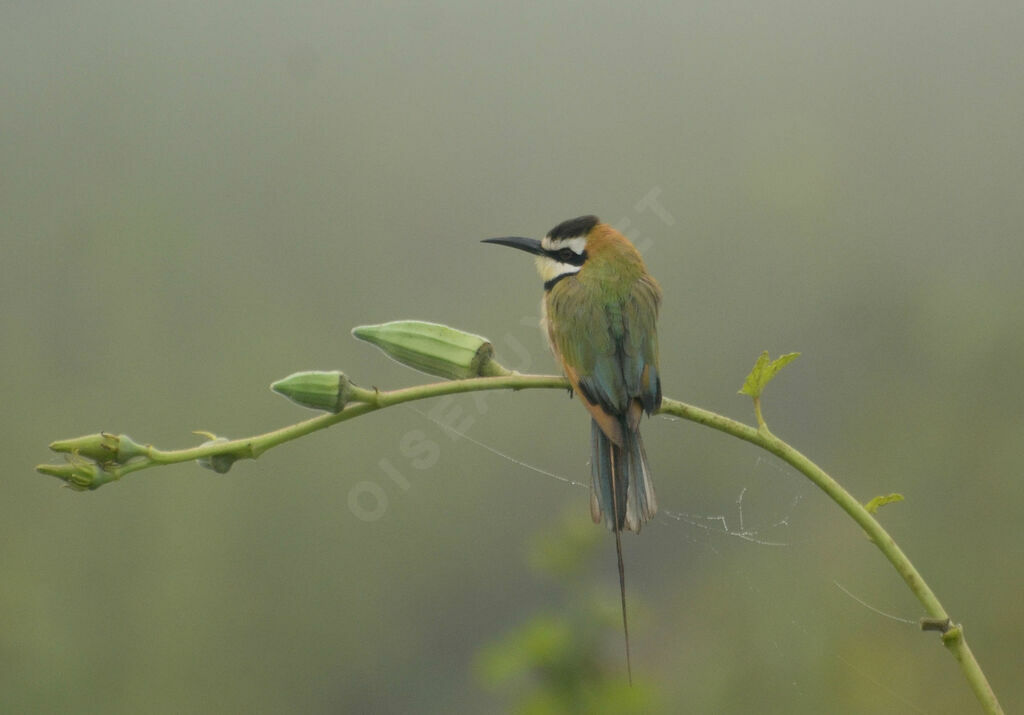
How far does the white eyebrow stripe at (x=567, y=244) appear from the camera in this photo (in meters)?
1.10

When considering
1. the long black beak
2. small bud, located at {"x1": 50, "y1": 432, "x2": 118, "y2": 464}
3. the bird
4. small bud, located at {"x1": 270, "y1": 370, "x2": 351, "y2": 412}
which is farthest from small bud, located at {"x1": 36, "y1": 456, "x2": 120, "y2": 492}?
the long black beak

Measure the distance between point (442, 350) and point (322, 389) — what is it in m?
0.11

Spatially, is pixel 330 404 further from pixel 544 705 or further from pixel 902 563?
pixel 544 705

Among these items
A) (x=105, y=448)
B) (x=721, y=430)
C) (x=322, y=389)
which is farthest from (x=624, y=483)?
(x=105, y=448)

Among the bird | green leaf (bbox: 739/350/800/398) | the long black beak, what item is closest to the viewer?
green leaf (bbox: 739/350/800/398)

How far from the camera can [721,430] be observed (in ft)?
2.25

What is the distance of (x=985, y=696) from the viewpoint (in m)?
0.60

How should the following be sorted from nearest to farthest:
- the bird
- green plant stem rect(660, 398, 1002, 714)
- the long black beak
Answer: green plant stem rect(660, 398, 1002, 714) → the bird → the long black beak

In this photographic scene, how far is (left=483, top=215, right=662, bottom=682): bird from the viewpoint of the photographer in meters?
0.83

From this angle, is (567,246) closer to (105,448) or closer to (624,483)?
(624,483)

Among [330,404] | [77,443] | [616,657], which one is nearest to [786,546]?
[616,657]

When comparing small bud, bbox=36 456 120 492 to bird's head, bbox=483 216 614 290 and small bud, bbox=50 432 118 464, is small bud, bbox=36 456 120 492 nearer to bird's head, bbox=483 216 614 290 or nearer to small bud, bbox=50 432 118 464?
small bud, bbox=50 432 118 464

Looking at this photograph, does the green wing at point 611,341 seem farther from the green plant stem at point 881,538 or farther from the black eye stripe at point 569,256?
the green plant stem at point 881,538

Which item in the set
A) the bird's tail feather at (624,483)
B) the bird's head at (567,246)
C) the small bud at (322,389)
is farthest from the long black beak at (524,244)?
the small bud at (322,389)
